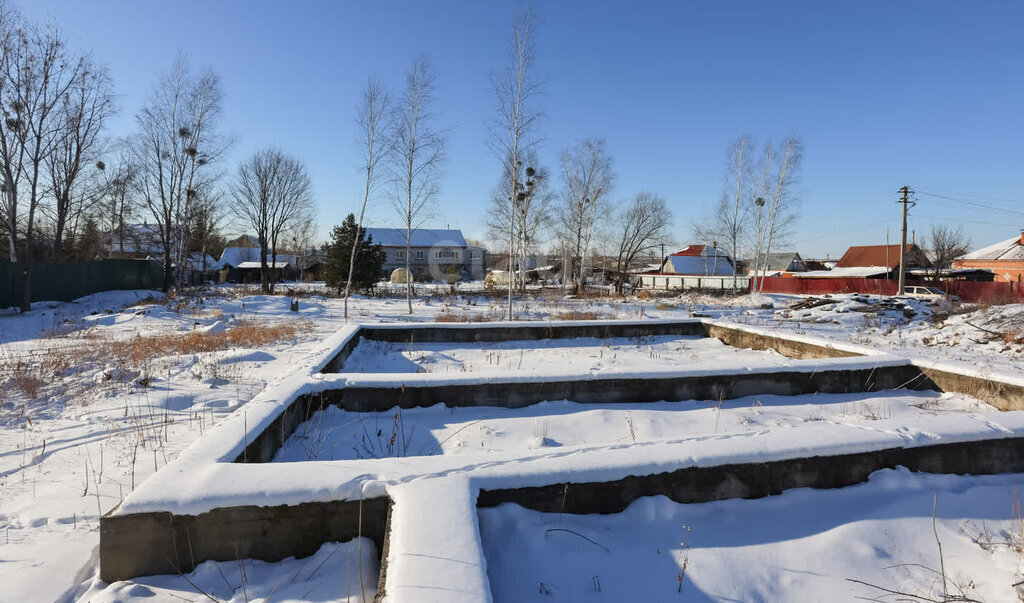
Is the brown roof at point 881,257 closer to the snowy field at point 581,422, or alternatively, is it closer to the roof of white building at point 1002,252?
the roof of white building at point 1002,252

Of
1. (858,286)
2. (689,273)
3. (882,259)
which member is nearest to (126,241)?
(689,273)

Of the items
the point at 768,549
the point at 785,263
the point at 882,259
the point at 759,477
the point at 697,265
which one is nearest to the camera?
the point at 768,549

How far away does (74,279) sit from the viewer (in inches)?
722

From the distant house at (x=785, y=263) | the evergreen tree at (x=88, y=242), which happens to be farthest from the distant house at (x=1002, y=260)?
the evergreen tree at (x=88, y=242)

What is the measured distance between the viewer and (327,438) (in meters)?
3.96

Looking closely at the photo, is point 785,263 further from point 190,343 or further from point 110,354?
point 110,354

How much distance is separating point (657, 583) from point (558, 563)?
0.45 meters

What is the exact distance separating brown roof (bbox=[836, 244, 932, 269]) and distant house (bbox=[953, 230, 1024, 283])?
2.89 m

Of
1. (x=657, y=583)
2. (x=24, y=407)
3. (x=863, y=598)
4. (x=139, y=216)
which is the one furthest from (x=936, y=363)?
(x=139, y=216)

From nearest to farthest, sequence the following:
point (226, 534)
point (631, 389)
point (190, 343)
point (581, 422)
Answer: point (226, 534)
point (581, 422)
point (631, 389)
point (190, 343)

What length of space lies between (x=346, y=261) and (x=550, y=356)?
19410 mm

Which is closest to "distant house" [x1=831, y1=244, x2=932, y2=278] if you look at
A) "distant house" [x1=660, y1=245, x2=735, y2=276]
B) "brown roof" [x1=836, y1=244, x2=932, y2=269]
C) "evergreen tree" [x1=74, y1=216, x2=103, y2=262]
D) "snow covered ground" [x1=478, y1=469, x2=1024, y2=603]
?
"brown roof" [x1=836, y1=244, x2=932, y2=269]

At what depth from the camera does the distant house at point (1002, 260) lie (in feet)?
121

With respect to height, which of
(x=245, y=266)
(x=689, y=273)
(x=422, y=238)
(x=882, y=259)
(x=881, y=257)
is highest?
(x=422, y=238)
